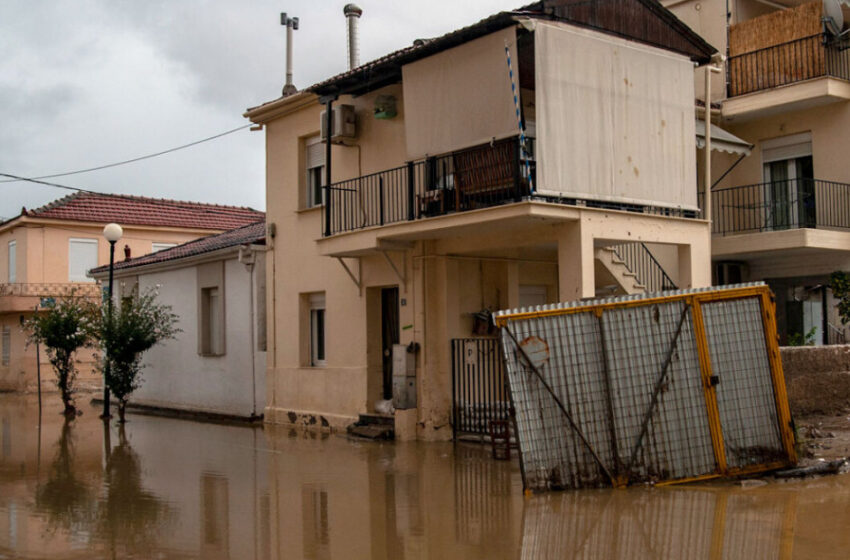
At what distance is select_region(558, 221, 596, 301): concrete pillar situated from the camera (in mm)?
12258

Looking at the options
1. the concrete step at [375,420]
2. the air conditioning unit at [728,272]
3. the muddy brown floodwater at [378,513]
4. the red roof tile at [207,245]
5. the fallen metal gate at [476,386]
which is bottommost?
the muddy brown floodwater at [378,513]

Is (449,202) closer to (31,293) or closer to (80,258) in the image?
(31,293)

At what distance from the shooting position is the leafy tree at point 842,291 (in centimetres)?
1680

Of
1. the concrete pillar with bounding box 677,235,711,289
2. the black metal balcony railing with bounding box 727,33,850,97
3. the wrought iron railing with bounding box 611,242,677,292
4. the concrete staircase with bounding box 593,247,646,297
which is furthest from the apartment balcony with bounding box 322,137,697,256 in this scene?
the black metal balcony railing with bounding box 727,33,850,97

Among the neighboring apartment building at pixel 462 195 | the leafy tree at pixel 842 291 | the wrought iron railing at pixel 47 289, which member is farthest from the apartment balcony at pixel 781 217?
the wrought iron railing at pixel 47 289

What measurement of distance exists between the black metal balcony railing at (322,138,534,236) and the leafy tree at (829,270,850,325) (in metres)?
7.85

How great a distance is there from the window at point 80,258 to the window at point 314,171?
52.8 feet

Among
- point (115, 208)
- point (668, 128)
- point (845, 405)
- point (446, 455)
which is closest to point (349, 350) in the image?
point (446, 455)

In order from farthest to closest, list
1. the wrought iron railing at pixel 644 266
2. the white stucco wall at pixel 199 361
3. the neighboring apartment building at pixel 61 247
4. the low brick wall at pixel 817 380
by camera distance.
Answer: the neighboring apartment building at pixel 61 247, the white stucco wall at pixel 199 361, the wrought iron railing at pixel 644 266, the low brick wall at pixel 817 380

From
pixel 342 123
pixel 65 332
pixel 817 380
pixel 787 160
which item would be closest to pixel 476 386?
pixel 817 380

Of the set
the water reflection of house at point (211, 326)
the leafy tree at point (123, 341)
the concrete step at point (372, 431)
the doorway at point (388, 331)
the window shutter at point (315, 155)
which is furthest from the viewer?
the leafy tree at point (123, 341)

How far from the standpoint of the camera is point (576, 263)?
12367 mm

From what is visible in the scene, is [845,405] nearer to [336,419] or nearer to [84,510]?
[336,419]

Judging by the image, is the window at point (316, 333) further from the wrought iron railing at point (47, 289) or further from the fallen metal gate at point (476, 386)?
the wrought iron railing at point (47, 289)
